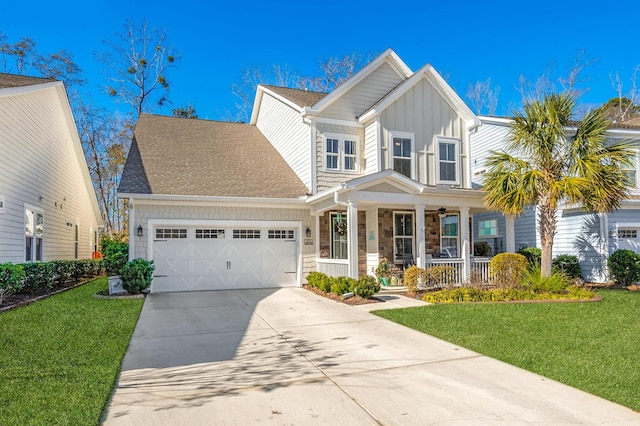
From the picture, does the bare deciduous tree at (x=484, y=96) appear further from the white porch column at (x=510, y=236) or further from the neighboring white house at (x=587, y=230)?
the white porch column at (x=510, y=236)

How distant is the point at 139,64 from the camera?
2800 cm

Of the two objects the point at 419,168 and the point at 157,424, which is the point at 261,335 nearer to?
the point at 157,424

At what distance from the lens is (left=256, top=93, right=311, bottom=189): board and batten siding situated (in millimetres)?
14618

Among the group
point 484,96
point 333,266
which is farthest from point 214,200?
point 484,96

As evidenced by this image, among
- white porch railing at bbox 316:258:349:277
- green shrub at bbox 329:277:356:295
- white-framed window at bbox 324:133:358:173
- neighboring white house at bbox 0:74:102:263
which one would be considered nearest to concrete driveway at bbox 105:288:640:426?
green shrub at bbox 329:277:356:295

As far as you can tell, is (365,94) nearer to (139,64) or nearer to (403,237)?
(403,237)

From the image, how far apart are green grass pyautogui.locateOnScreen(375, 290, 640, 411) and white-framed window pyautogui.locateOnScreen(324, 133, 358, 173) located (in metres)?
6.32

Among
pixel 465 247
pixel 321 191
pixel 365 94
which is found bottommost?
pixel 465 247

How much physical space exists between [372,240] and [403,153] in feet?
10.1

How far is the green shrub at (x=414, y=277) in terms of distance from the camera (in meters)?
11.8

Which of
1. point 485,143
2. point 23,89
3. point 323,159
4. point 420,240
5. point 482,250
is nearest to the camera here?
point 23,89


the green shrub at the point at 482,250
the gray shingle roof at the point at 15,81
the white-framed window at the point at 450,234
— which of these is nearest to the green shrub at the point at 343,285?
the white-framed window at the point at 450,234

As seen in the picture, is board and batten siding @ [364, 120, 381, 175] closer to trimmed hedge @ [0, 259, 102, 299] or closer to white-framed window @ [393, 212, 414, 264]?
white-framed window @ [393, 212, 414, 264]

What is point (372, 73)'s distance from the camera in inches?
601
